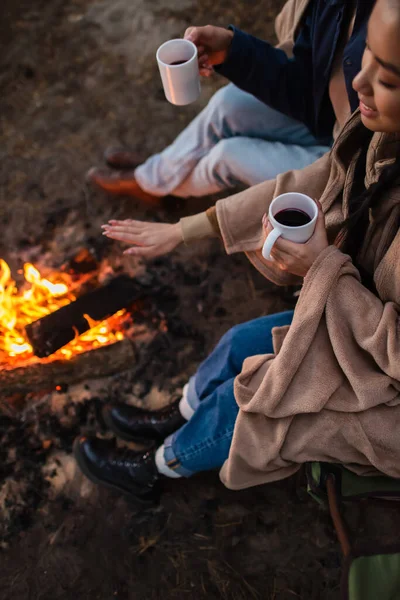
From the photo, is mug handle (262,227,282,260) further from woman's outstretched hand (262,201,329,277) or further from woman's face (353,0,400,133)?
woman's face (353,0,400,133)

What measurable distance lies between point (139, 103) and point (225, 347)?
2498mm

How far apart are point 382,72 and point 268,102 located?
1.26 m

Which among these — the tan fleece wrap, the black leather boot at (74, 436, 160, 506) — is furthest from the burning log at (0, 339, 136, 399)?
the tan fleece wrap

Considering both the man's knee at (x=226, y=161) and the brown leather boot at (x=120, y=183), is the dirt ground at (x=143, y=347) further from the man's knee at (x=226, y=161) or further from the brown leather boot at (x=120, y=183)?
the man's knee at (x=226, y=161)

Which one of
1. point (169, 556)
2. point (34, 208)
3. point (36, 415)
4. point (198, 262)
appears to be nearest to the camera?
point (169, 556)

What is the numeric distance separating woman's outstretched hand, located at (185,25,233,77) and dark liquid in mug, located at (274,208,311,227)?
3.44 ft

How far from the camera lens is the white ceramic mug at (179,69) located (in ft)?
6.87

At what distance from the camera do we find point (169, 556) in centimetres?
230

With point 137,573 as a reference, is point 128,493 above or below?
above

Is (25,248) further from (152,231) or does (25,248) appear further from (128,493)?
(128,493)

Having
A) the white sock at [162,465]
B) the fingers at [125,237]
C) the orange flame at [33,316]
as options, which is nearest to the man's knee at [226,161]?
the fingers at [125,237]

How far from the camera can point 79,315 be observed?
2.65 metres

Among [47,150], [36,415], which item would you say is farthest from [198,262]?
[47,150]

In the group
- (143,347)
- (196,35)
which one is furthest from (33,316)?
(196,35)
